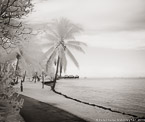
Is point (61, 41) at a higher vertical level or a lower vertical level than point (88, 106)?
higher

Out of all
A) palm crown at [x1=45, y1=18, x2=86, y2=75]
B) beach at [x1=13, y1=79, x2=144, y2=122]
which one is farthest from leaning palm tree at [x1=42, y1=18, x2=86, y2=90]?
beach at [x1=13, y1=79, x2=144, y2=122]

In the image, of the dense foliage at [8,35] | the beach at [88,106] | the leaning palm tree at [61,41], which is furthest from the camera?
the leaning palm tree at [61,41]

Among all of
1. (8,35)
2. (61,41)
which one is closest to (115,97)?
(61,41)

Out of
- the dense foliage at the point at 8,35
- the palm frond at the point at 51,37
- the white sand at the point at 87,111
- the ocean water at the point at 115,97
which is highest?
the palm frond at the point at 51,37

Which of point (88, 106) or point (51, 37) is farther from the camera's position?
point (51, 37)

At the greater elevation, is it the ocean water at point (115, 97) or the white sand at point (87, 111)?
the white sand at point (87, 111)

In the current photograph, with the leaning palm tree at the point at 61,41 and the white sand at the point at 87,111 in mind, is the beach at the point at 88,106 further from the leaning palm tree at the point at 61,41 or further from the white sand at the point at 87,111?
the leaning palm tree at the point at 61,41

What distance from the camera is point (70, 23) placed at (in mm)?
24344

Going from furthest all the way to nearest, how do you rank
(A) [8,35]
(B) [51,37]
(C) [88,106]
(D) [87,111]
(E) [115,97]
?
(E) [115,97]
(B) [51,37]
(C) [88,106]
(D) [87,111]
(A) [8,35]

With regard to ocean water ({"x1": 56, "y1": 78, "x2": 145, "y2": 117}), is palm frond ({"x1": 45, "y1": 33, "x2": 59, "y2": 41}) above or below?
above

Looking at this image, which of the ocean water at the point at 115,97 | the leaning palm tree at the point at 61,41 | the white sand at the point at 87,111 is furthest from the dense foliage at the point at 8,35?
the leaning palm tree at the point at 61,41

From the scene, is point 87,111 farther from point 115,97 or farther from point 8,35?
point 115,97

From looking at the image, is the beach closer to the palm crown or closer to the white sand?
the white sand

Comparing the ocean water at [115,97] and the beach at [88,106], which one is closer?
the beach at [88,106]
